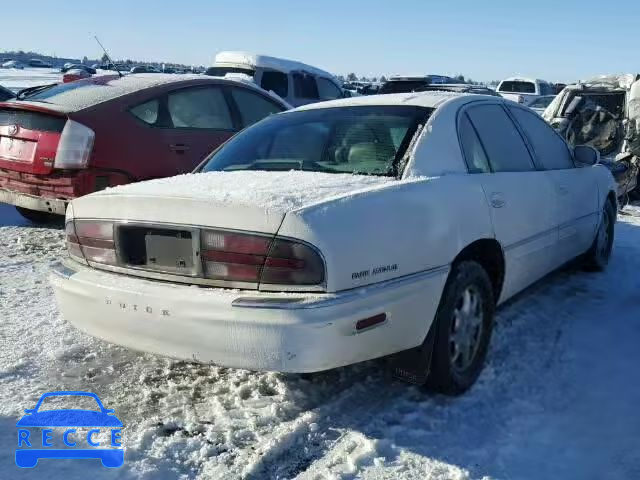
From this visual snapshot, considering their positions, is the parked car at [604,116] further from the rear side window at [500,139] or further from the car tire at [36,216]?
the car tire at [36,216]

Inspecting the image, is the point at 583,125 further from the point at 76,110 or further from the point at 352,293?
the point at 352,293

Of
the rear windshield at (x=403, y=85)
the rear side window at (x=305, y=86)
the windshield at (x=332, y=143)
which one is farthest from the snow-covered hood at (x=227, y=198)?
the rear windshield at (x=403, y=85)

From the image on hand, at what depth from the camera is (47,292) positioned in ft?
15.1

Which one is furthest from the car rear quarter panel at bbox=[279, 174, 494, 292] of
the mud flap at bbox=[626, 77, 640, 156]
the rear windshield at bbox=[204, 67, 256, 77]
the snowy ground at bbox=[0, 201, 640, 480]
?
the rear windshield at bbox=[204, 67, 256, 77]

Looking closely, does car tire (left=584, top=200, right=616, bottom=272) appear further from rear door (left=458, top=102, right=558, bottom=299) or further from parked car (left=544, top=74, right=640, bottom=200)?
parked car (left=544, top=74, right=640, bottom=200)

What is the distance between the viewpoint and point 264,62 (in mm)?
13617

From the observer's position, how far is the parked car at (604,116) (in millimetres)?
9602

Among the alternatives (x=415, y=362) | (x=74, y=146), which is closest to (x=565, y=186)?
(x=415, y=362)

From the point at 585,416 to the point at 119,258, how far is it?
2.26 m

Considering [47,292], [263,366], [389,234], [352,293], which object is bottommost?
[47,292]

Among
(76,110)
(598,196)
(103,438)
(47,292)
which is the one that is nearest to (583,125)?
(598,196)

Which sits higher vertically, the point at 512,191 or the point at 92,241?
the point at 512,191

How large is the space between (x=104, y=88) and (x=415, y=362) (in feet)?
14.3

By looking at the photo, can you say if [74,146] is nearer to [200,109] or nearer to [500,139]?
[200,109]
